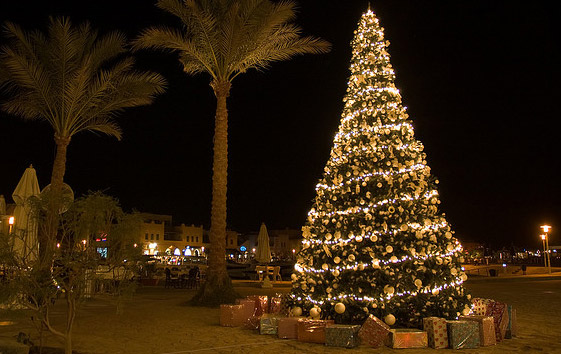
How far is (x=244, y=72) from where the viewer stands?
15.9 m

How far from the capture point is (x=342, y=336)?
316 inches

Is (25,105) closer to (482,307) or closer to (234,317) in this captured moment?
(234,317)

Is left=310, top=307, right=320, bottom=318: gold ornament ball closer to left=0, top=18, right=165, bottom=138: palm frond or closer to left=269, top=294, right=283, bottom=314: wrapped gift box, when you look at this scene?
left=269, top=294, right=283, bottom=314: wrapped gift box

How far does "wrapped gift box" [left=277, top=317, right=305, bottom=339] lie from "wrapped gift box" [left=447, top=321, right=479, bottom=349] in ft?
8.73

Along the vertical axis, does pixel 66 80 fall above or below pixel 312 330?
above

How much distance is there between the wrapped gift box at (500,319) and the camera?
8.55 meters

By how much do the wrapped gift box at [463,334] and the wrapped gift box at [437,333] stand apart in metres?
0.09

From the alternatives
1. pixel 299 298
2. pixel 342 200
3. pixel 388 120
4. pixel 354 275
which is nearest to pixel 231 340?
Answer: pixel 299 298

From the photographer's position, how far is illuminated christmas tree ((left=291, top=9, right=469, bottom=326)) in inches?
335

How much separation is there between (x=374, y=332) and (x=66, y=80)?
12304 millimetres

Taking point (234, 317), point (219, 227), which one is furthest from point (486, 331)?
point (219, 227)

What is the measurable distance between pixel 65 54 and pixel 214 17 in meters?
4.80

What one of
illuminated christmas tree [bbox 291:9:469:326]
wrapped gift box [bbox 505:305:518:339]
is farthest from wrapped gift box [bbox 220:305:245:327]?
wrapped gift box [bbox 505:305:518:339]

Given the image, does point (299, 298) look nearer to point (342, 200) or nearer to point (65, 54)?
point (342, 200)
